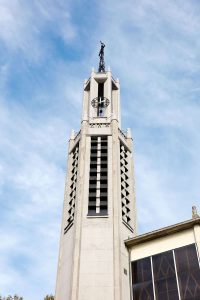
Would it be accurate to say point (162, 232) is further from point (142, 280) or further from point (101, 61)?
point (101, 61)

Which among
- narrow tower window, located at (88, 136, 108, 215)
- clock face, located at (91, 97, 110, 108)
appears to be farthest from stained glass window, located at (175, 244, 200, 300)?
clock face, located at (91, 97, 110, 108)

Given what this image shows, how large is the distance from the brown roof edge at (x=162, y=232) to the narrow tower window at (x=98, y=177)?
4036 mm

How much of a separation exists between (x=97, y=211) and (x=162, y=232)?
7.12 meters

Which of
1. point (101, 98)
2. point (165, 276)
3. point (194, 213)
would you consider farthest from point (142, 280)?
point (101, 98)

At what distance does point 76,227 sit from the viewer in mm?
37688

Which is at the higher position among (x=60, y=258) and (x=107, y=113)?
(x=107, y=113)

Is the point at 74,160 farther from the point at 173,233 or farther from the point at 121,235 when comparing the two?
the point at 173,233

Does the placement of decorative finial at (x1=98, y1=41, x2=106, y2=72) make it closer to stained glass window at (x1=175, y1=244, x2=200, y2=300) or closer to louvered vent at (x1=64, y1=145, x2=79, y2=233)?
louvered vent at (x1=64, y1=145, x2=79, y2=233)

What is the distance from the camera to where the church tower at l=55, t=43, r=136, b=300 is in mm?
34094

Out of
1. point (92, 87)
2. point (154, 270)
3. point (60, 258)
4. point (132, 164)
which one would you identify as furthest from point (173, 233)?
point (92, 87)

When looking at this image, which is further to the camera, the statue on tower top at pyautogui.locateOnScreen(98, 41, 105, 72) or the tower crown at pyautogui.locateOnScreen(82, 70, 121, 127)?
the statue on tower top at pyautogui.locateOnScreen(98, 41, 105, 72)

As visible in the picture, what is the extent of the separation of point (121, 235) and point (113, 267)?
12.0 ft

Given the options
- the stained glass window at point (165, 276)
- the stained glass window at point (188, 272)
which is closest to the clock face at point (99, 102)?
the stained glass window at point (165, 276)

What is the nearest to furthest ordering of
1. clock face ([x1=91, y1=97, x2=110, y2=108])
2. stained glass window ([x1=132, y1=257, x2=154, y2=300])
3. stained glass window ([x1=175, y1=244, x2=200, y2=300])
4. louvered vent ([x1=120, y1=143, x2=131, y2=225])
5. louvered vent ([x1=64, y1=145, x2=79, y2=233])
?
stained glass window ([x1=175, y1=244, x2=200, y2=300]) → stained glass window ([x1=132, y1=257, x2=154, y2=300]) → louvered vent ([x1=64, y1=145, x2=79, y2=233]) → louvered vent ([x1=120, y1=143, x2=131, y2=225]) → clock face ([x1=91, y1=97, x2=110, y2=108])
